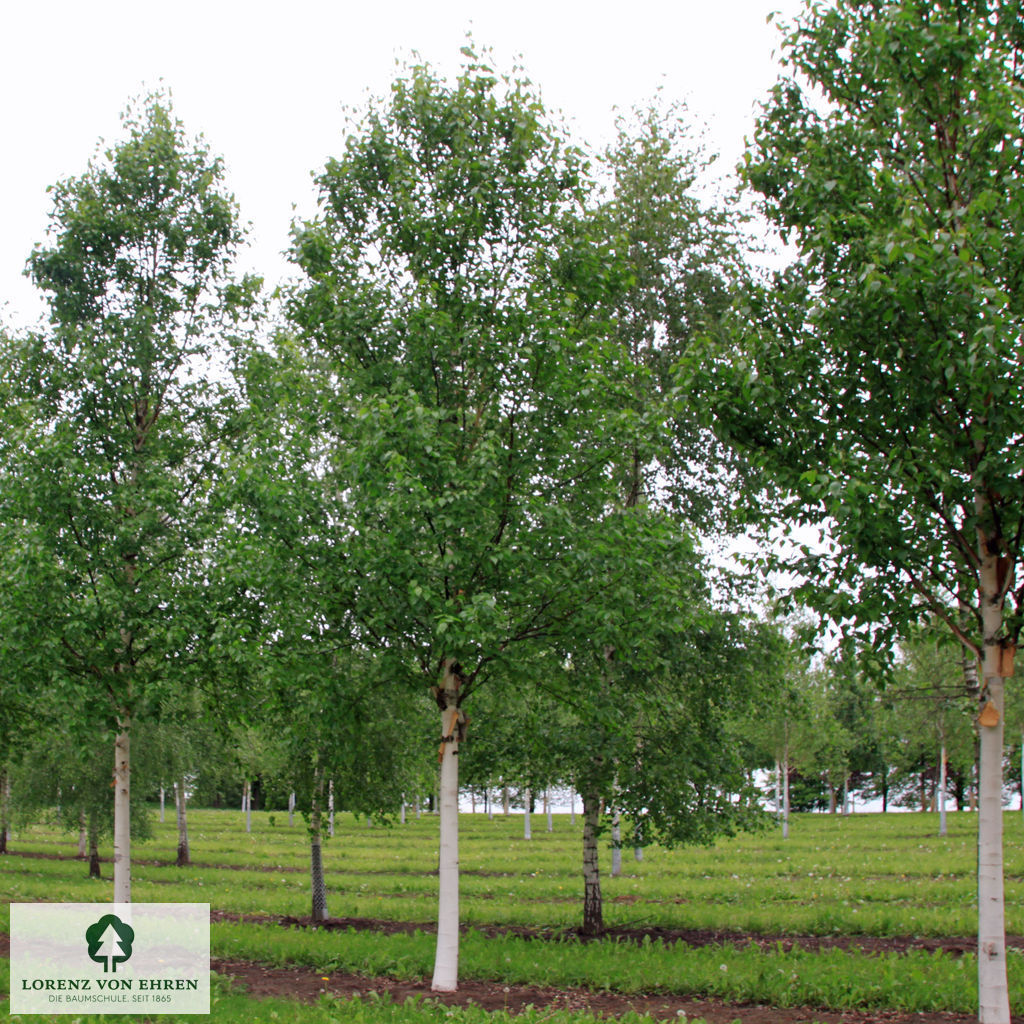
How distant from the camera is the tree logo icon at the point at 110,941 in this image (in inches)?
433

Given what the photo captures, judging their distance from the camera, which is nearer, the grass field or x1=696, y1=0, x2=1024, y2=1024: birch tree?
x1=696, y1=0, x2=1024, y2=1024: birch tree

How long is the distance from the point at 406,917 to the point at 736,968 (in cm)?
816

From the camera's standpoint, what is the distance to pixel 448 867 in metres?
10.0

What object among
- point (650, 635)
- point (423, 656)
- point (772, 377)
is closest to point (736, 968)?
point (650, 635)

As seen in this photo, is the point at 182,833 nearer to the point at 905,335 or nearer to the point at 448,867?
the point at 448,867

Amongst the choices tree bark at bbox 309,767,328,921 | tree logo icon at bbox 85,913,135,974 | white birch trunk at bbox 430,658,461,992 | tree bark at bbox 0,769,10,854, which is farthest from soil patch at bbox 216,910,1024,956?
tree bark at bbox 0,769,10,854

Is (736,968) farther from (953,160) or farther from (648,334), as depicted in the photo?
(648,334)

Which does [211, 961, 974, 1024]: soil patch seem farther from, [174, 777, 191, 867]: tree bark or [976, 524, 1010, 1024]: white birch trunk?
[174, 777, 191, 867]: tree bark

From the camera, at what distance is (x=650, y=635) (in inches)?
415

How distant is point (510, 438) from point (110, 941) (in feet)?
27.2

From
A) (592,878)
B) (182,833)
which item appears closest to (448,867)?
(592,878)

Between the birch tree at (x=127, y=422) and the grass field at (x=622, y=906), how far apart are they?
4274 millimetres

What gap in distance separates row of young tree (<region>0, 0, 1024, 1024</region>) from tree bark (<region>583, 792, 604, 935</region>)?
14 cm

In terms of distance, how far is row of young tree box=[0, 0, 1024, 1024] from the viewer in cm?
802
